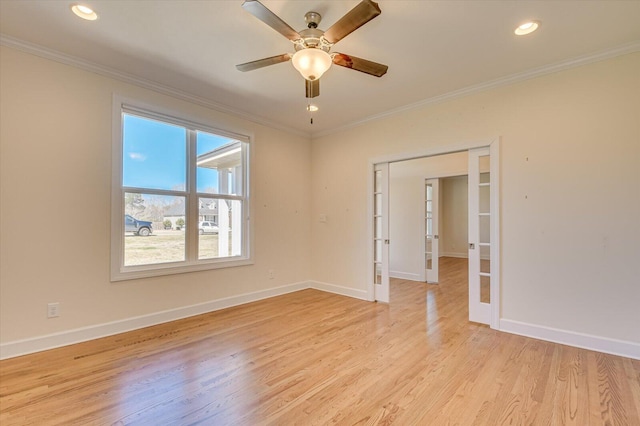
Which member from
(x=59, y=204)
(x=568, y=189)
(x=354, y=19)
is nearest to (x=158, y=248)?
(x=59, y=204)

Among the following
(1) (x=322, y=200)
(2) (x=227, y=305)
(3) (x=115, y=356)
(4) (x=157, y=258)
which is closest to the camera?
(3) (x=115, y=356)

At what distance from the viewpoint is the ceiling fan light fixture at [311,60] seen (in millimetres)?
2219

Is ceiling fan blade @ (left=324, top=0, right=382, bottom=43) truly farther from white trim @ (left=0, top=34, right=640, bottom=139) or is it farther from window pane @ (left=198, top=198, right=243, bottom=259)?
window pane @ (left=198, top=198, right=243, bottom=259)

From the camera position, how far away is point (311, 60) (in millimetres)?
2230

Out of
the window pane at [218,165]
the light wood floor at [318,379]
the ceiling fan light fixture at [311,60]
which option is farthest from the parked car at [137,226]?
the ceiling fan light fixture at [311,60]

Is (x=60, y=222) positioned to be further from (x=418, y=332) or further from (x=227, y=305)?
(x=418, y=332)

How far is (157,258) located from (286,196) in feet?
7.35

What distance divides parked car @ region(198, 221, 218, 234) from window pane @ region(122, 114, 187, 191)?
55 cm

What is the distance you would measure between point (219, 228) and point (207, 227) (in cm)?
20

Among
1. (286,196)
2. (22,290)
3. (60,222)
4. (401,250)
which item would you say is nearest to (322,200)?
(286,196)

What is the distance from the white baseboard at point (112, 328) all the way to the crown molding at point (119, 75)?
270 cm

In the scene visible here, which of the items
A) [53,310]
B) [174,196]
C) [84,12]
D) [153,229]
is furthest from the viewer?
[174,196]

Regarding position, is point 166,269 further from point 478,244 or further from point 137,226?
point 478,244

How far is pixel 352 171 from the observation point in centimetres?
492
